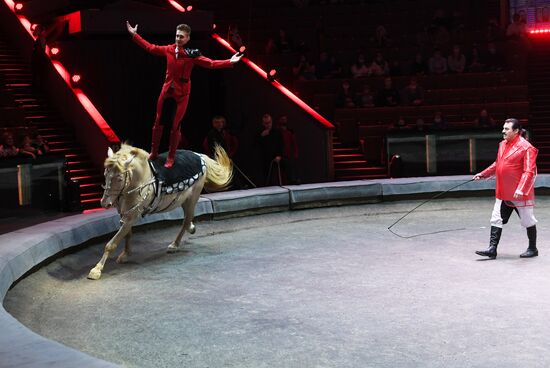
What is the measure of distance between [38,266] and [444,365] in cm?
463

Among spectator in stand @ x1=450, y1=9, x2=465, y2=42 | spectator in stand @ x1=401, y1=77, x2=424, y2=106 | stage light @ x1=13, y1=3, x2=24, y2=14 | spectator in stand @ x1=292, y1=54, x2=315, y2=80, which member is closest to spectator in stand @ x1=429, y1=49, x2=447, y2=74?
spectator in stand @ x1=401, y1=77, x2=424, y2=106

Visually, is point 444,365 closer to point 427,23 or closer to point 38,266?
point 38,266

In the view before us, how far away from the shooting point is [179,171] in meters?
9.59

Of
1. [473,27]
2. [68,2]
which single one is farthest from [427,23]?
[68,2]

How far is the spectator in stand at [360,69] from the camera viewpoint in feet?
63.9

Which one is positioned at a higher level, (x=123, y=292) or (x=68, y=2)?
(x=68, y=2)

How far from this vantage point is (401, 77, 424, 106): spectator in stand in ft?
59.9

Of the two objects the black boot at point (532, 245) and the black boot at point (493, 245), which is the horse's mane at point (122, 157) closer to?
the black boot at point (493, 245)

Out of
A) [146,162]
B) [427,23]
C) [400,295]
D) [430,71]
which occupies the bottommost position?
[400,295]

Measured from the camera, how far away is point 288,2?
23.4m

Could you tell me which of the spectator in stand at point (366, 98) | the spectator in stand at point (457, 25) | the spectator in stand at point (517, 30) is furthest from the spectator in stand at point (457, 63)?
the spectator in stand at point (366, 98)

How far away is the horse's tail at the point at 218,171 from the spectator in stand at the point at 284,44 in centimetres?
1061

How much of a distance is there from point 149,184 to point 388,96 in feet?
34.2

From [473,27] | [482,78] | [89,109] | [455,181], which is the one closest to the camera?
[455,181]
